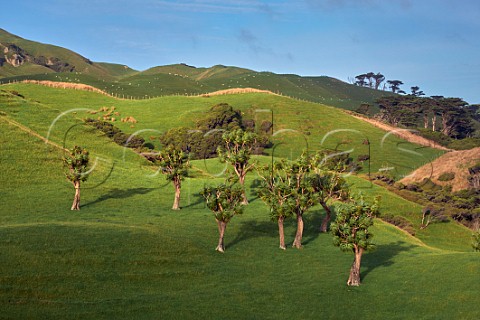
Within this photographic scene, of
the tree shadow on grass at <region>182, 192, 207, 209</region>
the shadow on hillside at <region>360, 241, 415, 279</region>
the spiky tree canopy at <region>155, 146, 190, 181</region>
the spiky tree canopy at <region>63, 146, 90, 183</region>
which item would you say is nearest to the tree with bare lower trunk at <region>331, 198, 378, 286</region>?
the shadow on hillside at <region>360, 241, 415, 279</region>

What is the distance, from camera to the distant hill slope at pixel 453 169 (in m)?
113

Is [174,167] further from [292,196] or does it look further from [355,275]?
[355,275]

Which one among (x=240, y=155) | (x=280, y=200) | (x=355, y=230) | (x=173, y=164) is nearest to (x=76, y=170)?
(x=173, y=164)

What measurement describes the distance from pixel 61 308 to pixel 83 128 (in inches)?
3741

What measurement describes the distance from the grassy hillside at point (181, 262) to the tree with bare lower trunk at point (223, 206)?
2632 mm

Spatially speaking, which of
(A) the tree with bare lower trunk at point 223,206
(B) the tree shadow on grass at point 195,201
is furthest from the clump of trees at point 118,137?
(A) the tree with bare lower trunk at point 223,206

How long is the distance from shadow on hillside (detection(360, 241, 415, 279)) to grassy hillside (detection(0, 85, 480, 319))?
0.53 ft

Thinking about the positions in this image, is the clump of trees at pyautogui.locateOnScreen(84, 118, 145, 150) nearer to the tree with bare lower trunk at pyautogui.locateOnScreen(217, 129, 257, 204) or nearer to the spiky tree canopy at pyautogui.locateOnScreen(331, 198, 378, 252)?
the tree with bare lower trunk at pyautogui.locateOnScreen(217, 129, 257, 204)

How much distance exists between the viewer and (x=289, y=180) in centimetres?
6444

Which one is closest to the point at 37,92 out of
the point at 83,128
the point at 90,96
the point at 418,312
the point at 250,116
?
the point at 90,96

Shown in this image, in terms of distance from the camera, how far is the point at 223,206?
194ft

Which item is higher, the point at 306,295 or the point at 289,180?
the point at 289,180

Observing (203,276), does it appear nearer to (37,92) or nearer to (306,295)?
(306,295)

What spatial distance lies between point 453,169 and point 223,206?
253 feet
